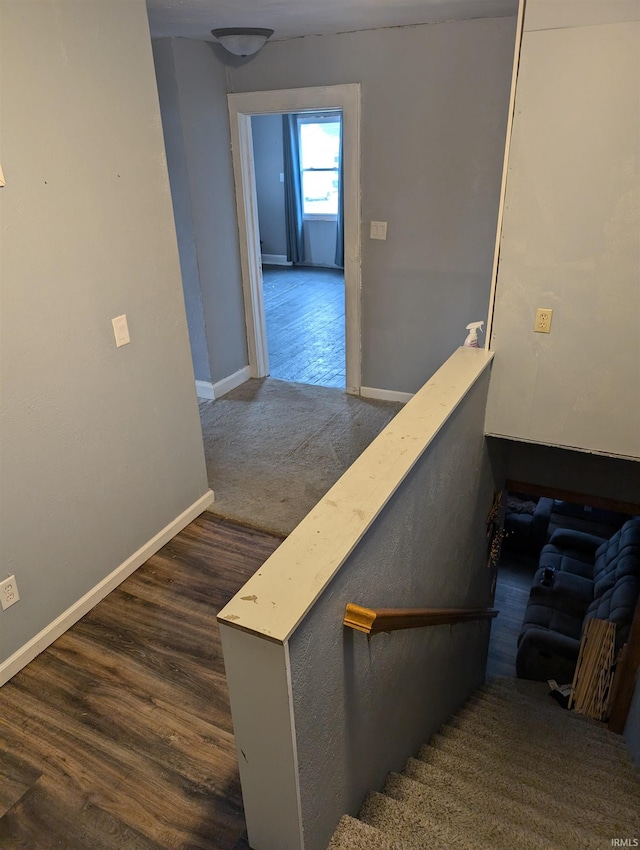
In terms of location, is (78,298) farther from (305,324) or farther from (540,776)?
(305,324)

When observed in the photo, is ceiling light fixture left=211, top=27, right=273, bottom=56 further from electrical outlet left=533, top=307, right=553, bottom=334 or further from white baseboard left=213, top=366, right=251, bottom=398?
electrical outlet left=533, top=307, right=553, bottom=334

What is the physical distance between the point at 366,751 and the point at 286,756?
0.62 meters

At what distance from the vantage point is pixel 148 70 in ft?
7.57

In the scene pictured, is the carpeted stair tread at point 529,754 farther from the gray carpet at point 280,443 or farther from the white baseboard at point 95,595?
the white baseboard at point 95,595

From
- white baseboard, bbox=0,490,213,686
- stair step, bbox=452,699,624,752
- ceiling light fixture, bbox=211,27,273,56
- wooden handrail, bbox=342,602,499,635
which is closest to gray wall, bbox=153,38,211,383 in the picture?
ceiling light fixture, bbox=211,27,273,56

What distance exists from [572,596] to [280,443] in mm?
3475

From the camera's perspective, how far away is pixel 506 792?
2.08 m

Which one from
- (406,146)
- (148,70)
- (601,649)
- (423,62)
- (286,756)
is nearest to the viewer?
(286,756)

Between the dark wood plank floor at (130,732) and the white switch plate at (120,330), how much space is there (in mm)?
1058

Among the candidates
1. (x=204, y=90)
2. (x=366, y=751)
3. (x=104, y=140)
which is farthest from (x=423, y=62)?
(x=366, y=751)

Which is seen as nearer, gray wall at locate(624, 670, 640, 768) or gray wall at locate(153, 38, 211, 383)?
gray wall at locate(624, 670, 640, 768)

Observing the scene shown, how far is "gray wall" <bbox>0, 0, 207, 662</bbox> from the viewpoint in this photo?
6.25ft

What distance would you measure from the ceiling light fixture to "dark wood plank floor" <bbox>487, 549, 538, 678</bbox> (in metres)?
4.62

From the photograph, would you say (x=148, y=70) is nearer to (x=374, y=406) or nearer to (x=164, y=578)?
(x=164, y=578)
